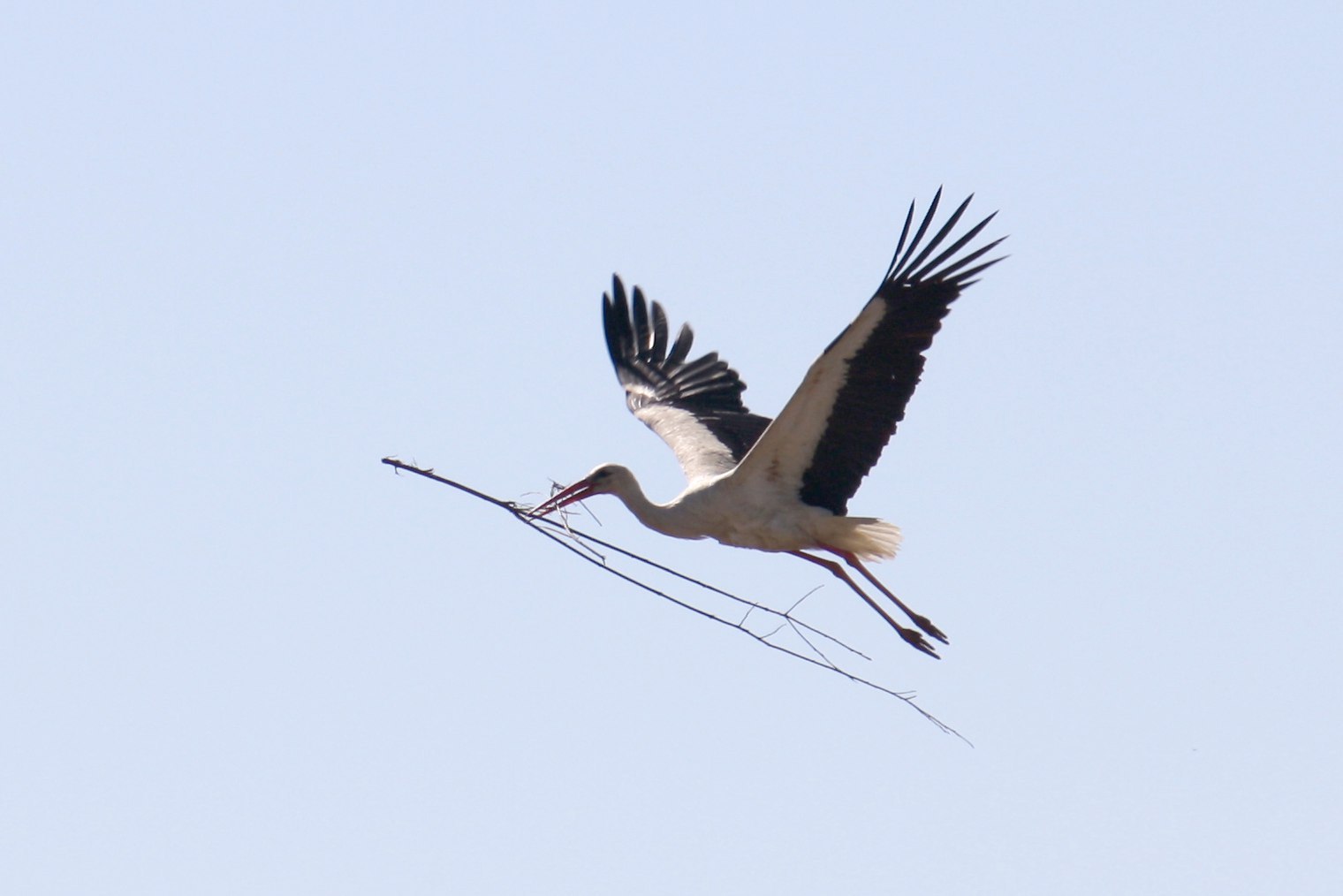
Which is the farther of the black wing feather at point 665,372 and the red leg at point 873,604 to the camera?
the black wing feather at point 665,372

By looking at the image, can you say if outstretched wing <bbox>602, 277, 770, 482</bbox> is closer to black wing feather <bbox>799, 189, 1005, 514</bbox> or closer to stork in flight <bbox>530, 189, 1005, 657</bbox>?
stork in flight <bbox>530, 189, 1005, 657</bbox>

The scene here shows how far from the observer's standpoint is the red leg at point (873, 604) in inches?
424

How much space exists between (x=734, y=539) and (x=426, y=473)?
400 cm

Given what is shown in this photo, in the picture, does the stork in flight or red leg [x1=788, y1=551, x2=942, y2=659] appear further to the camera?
red leg [x1=788, y1=551, x2=942, y2=659]

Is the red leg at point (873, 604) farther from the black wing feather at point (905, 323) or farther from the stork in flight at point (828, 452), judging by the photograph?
the black wing feather at point (905, 323)

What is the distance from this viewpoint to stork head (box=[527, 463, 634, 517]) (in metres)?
10.8

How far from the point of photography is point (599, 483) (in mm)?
10930

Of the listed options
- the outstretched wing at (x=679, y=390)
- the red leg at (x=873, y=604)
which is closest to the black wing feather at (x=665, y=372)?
the outstretched wing at (x=679, y=390)

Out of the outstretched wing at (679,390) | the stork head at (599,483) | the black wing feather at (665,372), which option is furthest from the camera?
the black wing feather at (665,372)

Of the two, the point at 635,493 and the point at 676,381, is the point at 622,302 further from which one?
the point at 635,493

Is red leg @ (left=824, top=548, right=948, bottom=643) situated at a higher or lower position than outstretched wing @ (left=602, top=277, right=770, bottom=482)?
lower

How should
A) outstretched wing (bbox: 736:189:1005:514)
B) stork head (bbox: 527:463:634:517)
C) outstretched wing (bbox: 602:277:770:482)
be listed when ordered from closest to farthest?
outstretched wing (bbox: 736:189:1005:514)
stork head (bbox: 527:463:634:517)
outstretched wing (bbox: 602:277:770:482)

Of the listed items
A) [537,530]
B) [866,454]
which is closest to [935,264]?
[866,454]

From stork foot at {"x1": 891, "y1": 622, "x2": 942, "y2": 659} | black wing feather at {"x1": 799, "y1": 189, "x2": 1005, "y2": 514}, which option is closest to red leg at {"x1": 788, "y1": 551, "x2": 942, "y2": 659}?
stork foot at {"x1": 891, "y1": 622, "x2": 942, "y2": 659}
